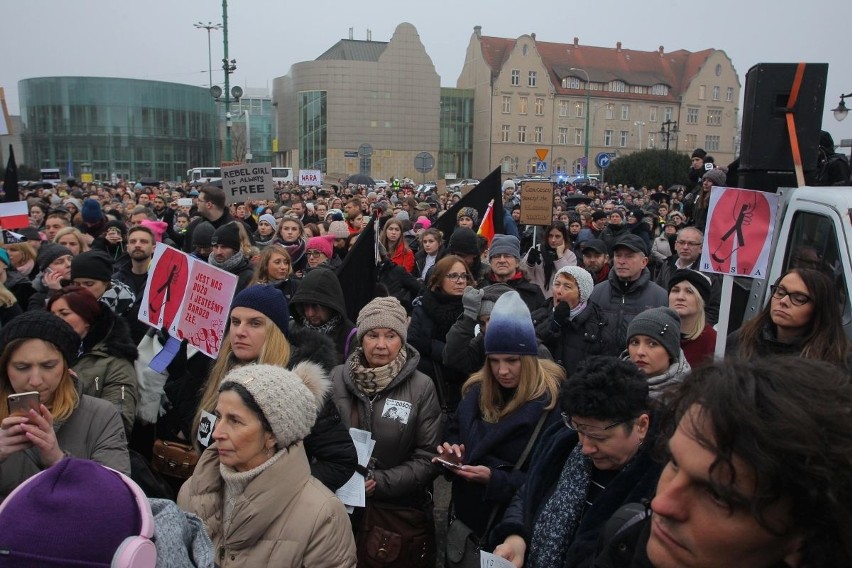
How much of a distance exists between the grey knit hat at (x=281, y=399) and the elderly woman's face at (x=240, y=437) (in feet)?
0.15

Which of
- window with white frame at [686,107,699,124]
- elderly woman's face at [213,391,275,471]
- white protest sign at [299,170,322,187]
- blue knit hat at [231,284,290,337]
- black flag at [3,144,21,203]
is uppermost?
window with white frame at [686,107,699,124]

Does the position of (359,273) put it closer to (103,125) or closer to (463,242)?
(463,242)

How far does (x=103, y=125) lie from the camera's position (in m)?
75.8

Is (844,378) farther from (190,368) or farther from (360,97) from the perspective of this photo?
(360,97)

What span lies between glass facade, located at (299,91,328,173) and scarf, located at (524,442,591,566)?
67.6 metres

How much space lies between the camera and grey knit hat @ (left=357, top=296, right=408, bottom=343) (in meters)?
3.72

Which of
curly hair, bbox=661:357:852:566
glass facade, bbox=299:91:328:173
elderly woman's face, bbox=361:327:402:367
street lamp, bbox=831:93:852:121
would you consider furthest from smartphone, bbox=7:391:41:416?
glass facade, bbox=299:91:328:173

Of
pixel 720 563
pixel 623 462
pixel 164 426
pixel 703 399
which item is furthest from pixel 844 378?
pixel 164 426

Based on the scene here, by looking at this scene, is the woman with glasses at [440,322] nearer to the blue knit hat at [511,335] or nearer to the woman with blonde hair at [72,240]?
the blue knit hat at [511,335]

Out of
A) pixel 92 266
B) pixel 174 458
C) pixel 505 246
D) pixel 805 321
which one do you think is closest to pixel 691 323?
pixel 805 321

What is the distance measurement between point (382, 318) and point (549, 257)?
188 inches

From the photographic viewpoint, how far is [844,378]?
3.95ft

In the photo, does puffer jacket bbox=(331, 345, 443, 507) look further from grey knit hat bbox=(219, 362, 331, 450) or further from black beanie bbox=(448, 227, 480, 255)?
black beanie bbox=(448, 227, 480, 255)

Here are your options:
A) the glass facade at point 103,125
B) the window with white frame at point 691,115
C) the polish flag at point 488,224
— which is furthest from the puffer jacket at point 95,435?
the window with white frame at point 691,115
